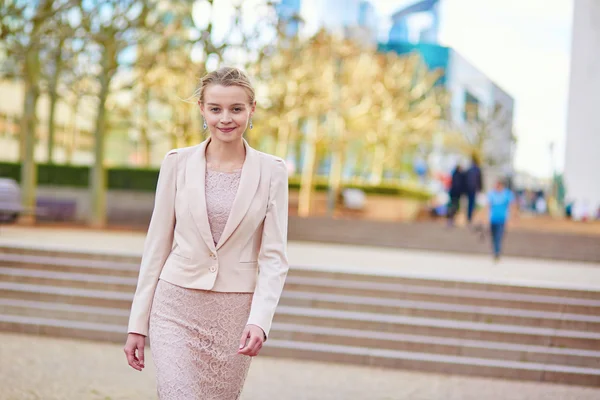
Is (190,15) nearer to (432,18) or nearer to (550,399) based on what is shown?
(550,399)

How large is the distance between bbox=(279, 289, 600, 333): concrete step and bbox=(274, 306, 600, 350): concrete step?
95mm

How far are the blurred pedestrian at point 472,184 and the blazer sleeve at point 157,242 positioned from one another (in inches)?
874

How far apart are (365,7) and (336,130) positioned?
3959 centimetres

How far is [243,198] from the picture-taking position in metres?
3.49

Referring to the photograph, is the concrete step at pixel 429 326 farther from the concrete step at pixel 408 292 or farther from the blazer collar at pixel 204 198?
the blazer collar at pixel 204 198

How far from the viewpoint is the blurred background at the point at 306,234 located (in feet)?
32.6

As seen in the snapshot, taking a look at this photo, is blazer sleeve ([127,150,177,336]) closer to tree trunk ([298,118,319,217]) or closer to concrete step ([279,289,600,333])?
concrete step ([279,289,600,333])

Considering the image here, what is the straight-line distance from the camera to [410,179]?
68.4 m

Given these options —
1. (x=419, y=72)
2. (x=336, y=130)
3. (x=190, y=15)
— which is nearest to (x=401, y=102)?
(x=336, y=130)

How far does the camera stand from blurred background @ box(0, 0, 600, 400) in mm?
9945

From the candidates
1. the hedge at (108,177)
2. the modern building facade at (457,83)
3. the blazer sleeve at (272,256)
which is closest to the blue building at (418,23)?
the modern building facade at (457,83)

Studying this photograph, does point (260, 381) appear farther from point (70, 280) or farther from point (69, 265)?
point (69, 265)

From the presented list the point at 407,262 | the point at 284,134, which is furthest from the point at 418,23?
the point at 407,262

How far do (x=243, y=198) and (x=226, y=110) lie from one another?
308 millimetres
